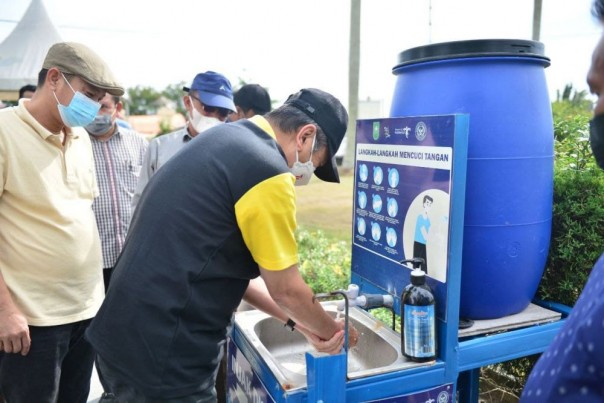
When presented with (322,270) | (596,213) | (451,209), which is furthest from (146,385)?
(322,270)

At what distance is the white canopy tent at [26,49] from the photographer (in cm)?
970

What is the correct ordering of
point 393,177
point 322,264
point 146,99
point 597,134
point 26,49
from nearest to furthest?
point 597,134 → point 393,177 → point 322,264 → point 26,49 → point 146,99

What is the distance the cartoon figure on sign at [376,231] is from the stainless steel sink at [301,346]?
335 millimetres

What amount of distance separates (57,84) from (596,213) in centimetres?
237

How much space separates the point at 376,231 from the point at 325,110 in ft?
1.80

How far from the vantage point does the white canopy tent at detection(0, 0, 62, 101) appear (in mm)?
9703

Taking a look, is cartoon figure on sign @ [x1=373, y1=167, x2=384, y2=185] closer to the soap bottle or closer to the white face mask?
the soap bottle

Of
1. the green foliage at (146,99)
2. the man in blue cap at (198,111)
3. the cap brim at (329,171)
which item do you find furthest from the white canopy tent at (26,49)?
the green foliage at (146,99)

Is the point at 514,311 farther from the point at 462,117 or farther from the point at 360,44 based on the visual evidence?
the point at 360,44

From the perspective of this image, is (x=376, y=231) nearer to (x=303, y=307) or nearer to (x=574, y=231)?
(x=303, y=307)

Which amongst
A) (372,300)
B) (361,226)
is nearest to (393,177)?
(361,226)

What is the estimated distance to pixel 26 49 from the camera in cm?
1058

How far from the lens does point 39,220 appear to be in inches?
81.3

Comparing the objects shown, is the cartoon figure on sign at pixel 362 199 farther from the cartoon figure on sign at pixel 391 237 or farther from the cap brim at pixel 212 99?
the cap brim at pixel 212 99
